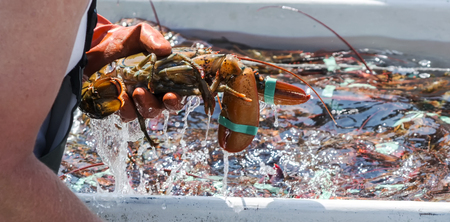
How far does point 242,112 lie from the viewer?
142cm

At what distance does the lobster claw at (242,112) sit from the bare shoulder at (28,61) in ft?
2.45

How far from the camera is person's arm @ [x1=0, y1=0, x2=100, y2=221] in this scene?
691 mm

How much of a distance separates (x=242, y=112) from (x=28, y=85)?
2.67 feet

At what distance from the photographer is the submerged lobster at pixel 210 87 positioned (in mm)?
1433

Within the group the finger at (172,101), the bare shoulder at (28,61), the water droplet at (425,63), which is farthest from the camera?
the water droplet at (425,63)

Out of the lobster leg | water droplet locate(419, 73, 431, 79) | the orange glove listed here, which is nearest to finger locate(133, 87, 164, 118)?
the orange glove

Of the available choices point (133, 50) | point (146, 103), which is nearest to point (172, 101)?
point (146, 103)

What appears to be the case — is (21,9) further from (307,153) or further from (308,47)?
(308,47)

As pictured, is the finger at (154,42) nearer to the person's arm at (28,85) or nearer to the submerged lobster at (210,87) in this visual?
the submerged lobster at (210,87)

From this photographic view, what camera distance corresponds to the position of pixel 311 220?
1.27 metres

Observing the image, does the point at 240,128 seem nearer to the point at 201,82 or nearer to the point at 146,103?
the point at 201,82

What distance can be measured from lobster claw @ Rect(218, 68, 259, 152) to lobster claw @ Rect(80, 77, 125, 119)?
37 centimetres

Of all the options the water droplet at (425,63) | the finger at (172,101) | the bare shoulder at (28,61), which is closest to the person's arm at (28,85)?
the bare shoulder at (28,61)

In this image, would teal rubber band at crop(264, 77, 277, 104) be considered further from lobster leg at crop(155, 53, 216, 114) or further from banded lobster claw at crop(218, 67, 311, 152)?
lobster leg at crop(155, 53, 216, 114)
